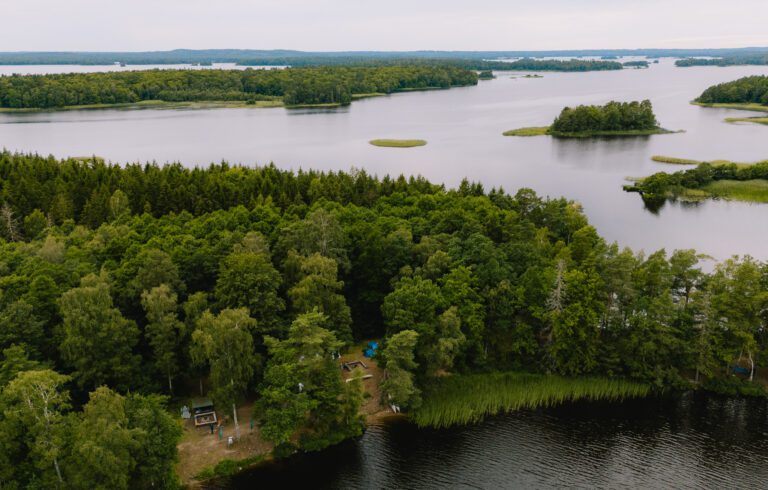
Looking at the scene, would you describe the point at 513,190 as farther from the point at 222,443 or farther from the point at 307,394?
the point at 222,443

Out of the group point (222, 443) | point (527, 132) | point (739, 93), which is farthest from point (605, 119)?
point (222, 443)

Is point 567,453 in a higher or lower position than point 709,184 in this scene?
lower

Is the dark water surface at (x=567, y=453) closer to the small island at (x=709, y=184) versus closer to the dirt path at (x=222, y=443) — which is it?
the dirt path at (x=222, y=443)

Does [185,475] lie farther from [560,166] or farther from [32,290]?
[560,166]

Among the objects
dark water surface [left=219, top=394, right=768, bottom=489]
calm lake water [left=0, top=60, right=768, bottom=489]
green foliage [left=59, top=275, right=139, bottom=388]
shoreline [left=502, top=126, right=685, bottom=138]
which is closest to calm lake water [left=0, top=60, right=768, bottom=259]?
calm lake water [left=0, top=60, right=768, bottom=489]

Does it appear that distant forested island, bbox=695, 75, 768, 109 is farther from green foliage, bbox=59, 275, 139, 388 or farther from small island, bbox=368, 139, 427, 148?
green foliage, bbox=59, 275, 139, 388

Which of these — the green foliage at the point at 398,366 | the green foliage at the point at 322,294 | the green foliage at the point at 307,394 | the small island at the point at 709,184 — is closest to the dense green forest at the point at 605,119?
the small island at the point at 709,184
